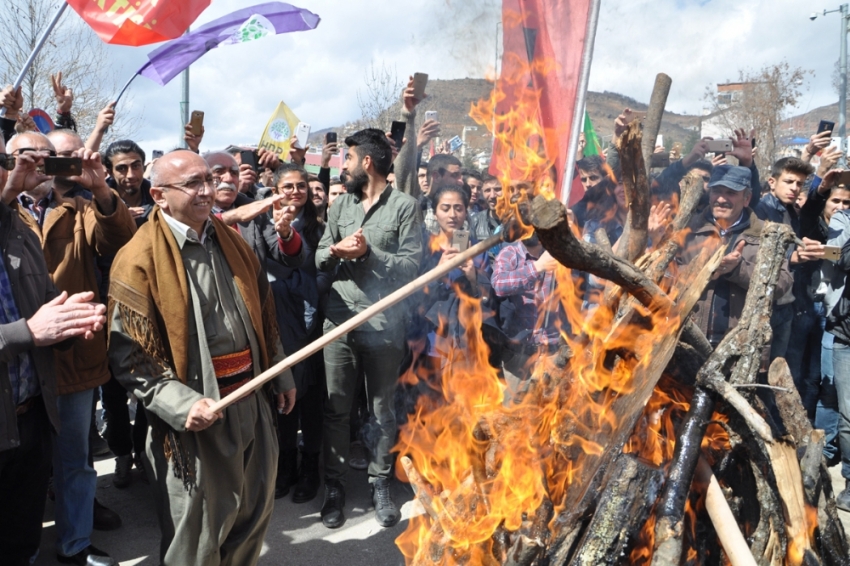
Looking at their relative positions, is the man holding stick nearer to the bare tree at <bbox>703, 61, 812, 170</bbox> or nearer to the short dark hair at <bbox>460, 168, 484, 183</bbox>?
the short dark hair at <bbox>460, 168, 484, 183</bbox>

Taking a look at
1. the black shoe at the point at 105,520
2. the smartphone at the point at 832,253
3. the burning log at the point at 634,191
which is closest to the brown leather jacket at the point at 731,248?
the smartphone at the point at 832,253

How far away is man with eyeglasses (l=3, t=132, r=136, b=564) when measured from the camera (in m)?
3.74

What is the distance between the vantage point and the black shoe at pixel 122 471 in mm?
4953

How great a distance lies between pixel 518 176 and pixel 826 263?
3.81 metres

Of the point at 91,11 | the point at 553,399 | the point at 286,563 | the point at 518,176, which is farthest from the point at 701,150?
the point at 91,11

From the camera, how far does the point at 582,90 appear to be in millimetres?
3707

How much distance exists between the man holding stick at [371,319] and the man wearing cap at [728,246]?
2.16m

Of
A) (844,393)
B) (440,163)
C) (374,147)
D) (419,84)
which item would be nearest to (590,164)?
(440,163)

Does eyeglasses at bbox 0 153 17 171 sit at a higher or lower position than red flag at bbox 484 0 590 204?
lower

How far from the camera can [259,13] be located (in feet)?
24.3

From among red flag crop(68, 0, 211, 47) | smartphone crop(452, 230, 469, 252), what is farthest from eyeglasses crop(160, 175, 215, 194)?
red flag crop(68, 0, 211, 47)

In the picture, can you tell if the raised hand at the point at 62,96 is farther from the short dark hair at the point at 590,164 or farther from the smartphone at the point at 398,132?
the short dark hair at the point at 590,164

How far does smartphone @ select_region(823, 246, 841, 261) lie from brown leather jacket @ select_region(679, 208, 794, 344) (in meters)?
0.31

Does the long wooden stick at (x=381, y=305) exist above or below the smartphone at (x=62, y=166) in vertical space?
below
